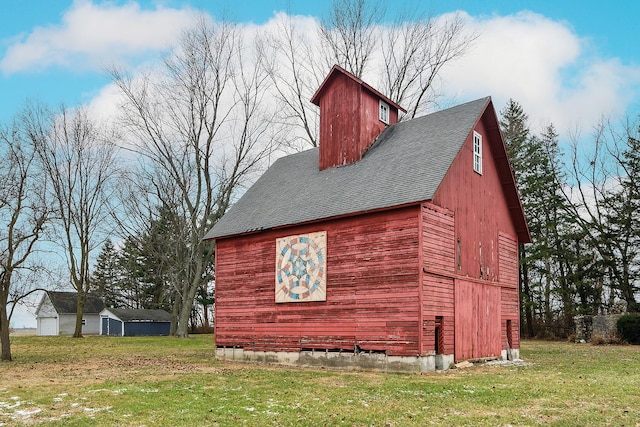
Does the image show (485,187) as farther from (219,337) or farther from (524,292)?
(524,292)

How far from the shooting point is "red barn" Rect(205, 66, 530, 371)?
17.7 m

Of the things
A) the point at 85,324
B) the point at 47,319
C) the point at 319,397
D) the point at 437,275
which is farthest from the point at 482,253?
the point at 47,319

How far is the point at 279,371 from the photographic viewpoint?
18.0 metres

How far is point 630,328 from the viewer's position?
32688mm

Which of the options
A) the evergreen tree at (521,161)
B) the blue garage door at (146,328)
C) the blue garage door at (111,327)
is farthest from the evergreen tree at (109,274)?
the evergreen tree at (521,161)

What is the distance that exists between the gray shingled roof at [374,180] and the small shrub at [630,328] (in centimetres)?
1904

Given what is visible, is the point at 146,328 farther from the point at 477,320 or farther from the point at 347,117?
the point at 477,320

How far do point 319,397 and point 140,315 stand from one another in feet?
167

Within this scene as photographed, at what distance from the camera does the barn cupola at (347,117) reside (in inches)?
886

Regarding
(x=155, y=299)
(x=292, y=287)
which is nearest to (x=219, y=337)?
(x=292, y=287)

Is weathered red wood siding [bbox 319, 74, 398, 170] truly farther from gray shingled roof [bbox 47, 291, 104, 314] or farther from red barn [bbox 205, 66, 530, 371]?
gray shingled roof [bbox 47, 291, 104, 314]

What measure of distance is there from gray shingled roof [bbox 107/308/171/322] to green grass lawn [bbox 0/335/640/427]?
40.8 meters

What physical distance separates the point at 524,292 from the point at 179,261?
2658cm

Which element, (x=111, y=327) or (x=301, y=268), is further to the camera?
(x=111, y=327)
